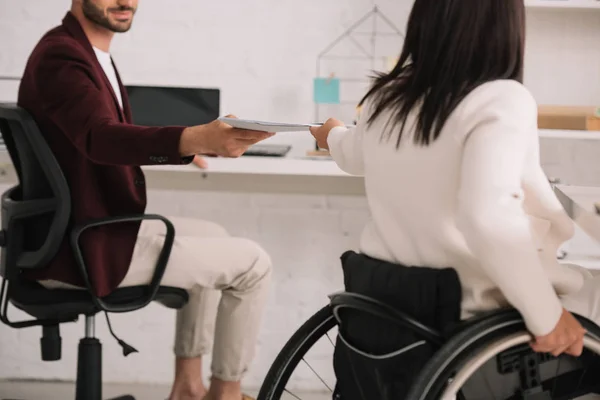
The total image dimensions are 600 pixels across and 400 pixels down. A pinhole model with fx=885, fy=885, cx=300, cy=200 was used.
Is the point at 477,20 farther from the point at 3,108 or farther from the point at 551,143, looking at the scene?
the point at 551,143

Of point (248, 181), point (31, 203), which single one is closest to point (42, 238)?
point (31, 203)

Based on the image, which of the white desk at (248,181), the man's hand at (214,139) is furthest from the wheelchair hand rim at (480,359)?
the white desk at (248,181)

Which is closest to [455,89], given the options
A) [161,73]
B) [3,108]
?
[3,108]

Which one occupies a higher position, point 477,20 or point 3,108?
point 477,20

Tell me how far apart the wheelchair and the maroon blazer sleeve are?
0.48 m

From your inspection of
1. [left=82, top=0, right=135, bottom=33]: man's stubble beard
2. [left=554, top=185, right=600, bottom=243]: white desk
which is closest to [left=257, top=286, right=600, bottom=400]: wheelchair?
[left=554, top=185, right=600, bottom=243]: white desk

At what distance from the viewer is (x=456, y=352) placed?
48.5 inches

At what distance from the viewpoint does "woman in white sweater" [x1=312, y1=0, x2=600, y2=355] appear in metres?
1.23

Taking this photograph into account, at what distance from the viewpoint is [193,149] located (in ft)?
5.54

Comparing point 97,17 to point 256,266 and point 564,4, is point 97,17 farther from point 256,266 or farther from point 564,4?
point 564,4

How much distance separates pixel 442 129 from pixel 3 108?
101cm

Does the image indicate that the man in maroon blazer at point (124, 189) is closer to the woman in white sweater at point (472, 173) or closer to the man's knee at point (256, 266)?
the man's knee at point (256, 266)

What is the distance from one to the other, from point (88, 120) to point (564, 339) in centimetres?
103

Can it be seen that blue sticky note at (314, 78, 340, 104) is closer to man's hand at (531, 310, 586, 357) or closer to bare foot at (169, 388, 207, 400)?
bare foot at (169, 388, 207, 400)
